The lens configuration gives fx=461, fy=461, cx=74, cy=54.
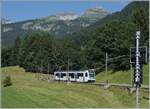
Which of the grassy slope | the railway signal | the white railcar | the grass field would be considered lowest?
the grassy slope

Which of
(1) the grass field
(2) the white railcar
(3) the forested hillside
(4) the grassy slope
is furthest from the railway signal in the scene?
(3) the forested hillside

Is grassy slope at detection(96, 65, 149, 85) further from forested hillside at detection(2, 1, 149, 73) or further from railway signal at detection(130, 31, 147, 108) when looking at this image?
railway signal at detection(130, 31, 147, 108)

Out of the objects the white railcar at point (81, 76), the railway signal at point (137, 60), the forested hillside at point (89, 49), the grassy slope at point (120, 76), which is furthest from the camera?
the forested hillside at point (89, 49)

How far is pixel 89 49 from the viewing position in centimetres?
13312

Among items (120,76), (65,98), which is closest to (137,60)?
(65,98)

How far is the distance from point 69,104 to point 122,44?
233 feet

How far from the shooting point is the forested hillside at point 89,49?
119m

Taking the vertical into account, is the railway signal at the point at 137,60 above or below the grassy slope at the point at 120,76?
above

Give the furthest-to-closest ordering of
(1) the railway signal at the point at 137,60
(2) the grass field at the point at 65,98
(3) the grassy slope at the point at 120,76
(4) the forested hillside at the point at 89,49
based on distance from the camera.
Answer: (4) the forested hillside at the point at 89,49 → (3) the grassy slope at the point at 120,76 → (2) the grass field at the point at 65,98 → (1) the railway signal at the point at 137,60

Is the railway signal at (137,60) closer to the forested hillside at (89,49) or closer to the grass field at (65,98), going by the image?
the grass field at (65,98)

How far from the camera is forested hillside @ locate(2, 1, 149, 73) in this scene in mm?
119250

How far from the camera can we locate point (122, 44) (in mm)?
116000

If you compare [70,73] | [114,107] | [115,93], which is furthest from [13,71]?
[114,107]

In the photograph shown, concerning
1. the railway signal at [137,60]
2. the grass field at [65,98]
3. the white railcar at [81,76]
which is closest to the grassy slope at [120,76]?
the white railcar at [81,76]
